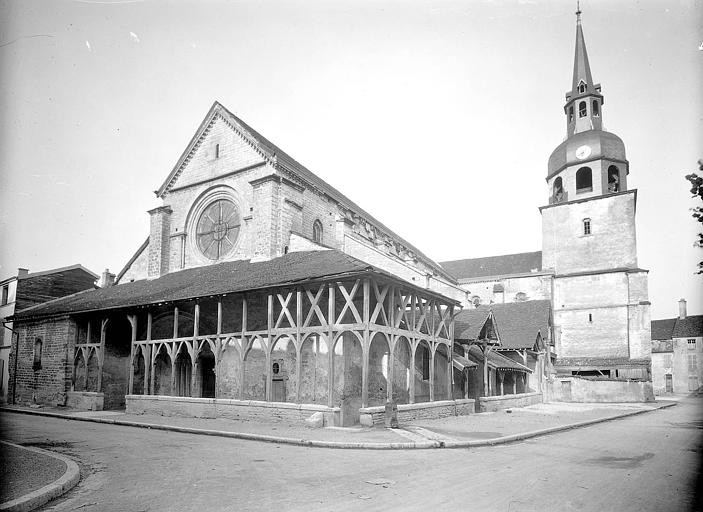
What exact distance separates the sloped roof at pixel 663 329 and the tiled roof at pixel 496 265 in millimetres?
27146

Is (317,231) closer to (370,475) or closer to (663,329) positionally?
(370,475)

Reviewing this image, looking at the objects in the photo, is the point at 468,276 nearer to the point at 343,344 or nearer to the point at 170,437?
the point at 343,344

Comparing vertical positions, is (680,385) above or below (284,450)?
below

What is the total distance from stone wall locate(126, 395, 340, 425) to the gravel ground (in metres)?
7.04

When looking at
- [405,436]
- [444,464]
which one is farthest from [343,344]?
[444,464]

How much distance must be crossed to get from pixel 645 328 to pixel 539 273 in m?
8.99

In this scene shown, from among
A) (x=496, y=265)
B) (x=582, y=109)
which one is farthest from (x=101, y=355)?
(x=496, y=265)

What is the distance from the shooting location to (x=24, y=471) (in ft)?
24.3

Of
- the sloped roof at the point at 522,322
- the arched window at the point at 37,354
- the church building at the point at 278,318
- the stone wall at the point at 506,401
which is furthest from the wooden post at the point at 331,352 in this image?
the sloped roof at the point at 522,322

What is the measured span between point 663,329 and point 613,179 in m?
35.3

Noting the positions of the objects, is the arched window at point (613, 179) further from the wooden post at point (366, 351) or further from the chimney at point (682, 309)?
the wooden post at point (366, 351)

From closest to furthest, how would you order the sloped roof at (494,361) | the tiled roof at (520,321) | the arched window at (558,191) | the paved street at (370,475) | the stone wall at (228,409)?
the paved street at (370,475) < the stone wall at (228,409) < the sloped roof at (494,361) < the tiled roof at (520,321) < the arched window at (558,191)

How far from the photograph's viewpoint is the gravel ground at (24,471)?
632 centimetres

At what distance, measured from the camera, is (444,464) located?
9008 millimetres
